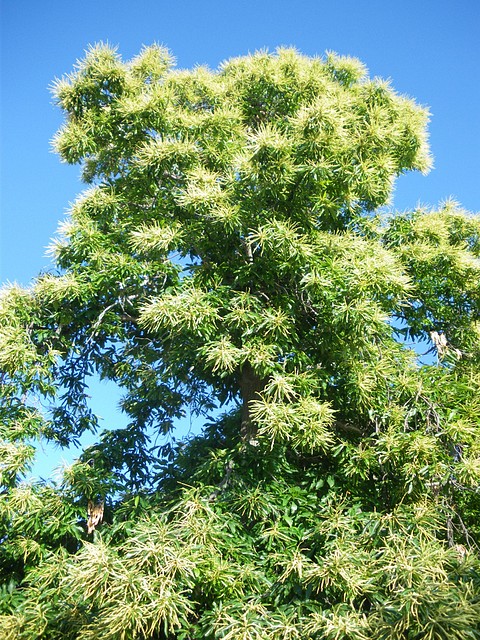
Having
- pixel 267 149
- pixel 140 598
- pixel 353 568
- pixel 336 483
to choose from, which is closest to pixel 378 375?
pixel 336 483

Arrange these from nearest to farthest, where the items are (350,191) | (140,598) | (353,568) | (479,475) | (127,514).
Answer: (140,598) < (353,568) < (479,475) < (127,514) < (350,191)

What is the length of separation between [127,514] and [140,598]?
A: 961 millimetres

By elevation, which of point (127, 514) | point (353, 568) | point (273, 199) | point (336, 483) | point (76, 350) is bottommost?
point (353, 568)

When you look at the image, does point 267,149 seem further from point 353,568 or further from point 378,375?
point 353,568

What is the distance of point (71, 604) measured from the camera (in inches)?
128

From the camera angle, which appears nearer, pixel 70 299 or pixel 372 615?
pixel 372 615

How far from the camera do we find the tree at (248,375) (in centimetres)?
304

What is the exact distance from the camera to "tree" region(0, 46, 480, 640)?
9.96 feet

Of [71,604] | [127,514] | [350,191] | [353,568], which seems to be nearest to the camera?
[353,568]

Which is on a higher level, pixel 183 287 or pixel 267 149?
pixel 267 149

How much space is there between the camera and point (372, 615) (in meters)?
2.84

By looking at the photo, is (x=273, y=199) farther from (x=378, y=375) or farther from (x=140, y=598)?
(x=140, y=598)

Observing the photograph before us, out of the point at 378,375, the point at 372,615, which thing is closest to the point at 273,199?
the point at 378,375

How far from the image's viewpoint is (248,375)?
4312mm
